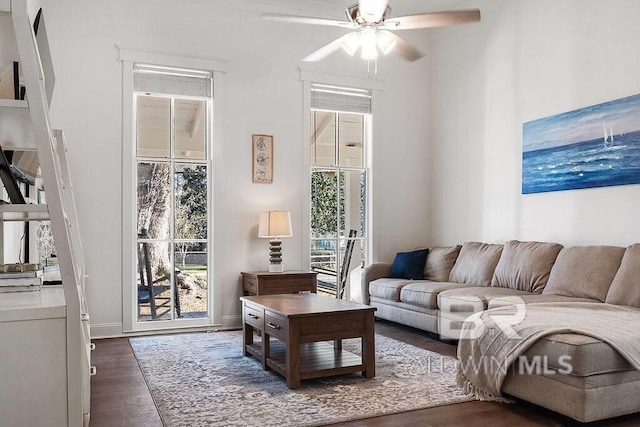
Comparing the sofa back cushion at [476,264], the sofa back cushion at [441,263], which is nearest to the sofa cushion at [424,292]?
the sofa back cushion at [476,264]

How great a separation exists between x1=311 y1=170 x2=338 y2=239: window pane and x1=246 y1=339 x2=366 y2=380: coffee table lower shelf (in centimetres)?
211

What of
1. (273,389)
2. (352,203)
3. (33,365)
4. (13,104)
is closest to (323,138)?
(352,203)

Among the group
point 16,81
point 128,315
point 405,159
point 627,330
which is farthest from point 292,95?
point 627,330

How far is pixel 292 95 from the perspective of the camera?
6.07m

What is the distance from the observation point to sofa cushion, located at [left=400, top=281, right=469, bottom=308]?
4988 millimetres

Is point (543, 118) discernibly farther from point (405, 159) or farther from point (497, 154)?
point (405, 159)

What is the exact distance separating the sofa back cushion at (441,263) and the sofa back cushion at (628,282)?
195cm

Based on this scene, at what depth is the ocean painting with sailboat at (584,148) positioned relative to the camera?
14.1 feet

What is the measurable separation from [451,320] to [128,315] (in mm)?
3039

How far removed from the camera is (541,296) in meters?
4.31

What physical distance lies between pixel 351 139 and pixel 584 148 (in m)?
2.65

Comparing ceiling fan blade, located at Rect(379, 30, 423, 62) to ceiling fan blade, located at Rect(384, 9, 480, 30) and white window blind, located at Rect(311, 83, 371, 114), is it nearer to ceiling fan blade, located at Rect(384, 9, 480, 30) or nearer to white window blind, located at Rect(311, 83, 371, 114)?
ceiling fan blade, located at Rect(384, 9, 480, 30)

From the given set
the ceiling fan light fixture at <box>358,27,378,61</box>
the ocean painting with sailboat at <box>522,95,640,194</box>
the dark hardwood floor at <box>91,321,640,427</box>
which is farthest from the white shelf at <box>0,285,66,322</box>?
the ocean painting with sailboat at <box>522,95,640,194</box>

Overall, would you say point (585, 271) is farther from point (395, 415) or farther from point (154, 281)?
point (154, 281)
